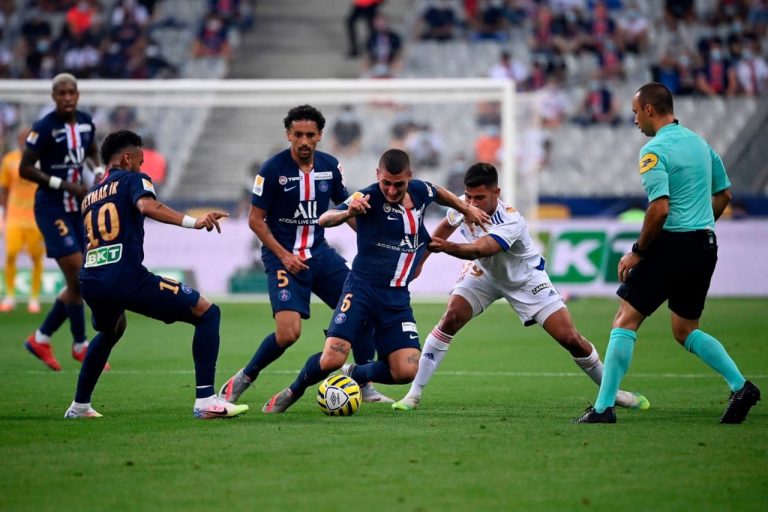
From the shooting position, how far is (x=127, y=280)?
9.00 meters

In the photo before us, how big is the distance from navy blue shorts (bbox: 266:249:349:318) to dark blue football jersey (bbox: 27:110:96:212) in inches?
158

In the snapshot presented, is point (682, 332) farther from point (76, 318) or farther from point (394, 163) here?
point (76, 318)

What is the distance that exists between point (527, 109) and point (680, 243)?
14.8 m

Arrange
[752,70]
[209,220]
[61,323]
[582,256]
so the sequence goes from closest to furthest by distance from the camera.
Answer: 1. [209,220]
2. [61,323]
3. [582,256]
4. [752,70]

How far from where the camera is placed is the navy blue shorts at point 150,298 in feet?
29.5

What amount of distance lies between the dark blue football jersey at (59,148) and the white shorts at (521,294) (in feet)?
16.5

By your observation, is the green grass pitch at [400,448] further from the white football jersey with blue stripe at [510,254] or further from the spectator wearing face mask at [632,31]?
the spectator wearing face mask at [632,31]

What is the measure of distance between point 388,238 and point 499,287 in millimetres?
1132

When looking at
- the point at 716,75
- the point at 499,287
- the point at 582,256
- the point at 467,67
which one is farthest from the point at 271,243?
the point at 716,75

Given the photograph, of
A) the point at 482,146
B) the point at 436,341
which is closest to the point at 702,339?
the point at 436,341

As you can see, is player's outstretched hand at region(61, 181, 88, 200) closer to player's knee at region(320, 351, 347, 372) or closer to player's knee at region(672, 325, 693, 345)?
player's knee at region(320, 351, 347, 372)

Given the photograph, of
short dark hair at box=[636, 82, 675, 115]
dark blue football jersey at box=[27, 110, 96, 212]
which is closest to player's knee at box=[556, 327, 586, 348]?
short dark hair at box=[636, 82, 675, 115]

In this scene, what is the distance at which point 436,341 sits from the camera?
33.0 ft

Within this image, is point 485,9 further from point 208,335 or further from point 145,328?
point 208,335
